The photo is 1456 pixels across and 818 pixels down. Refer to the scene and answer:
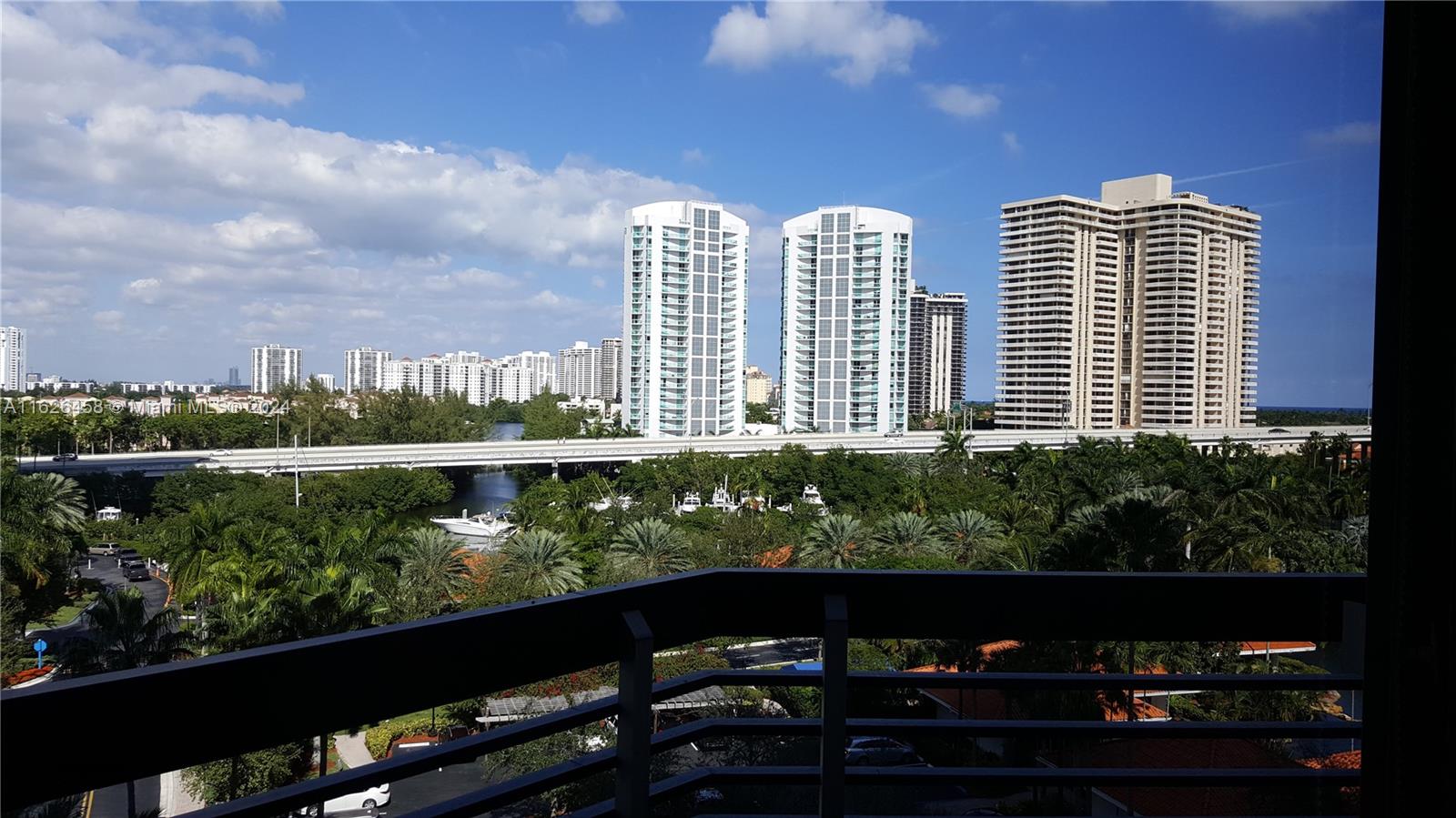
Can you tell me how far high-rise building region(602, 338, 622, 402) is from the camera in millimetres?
5763

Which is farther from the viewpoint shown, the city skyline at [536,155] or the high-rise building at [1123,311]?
the high-rise building at [1123,311]

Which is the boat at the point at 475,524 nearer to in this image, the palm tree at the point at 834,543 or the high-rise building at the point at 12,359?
the palm tree at the point at 834,543

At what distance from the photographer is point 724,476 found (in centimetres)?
855

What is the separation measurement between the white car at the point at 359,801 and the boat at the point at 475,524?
3.67 meters

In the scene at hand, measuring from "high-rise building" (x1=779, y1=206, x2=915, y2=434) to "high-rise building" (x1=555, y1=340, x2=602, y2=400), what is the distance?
1.34 m

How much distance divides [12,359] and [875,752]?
1425 millimetres

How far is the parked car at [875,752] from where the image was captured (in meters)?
1.06

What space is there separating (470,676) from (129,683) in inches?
10.0

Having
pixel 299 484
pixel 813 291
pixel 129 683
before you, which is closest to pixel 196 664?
pixel 129 683

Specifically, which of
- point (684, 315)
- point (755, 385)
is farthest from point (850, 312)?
point (755, 385)

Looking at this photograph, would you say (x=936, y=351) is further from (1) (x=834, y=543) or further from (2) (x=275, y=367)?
(2) (x=275, y=367)

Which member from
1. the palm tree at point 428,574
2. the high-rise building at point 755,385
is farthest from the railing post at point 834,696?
the high-rise building at point 755,385

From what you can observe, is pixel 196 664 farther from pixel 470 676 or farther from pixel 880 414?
pixel 880 414

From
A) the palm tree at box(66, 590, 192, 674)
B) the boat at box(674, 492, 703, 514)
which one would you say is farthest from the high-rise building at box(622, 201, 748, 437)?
the palm tree at box(66, 590, 192, 674)
